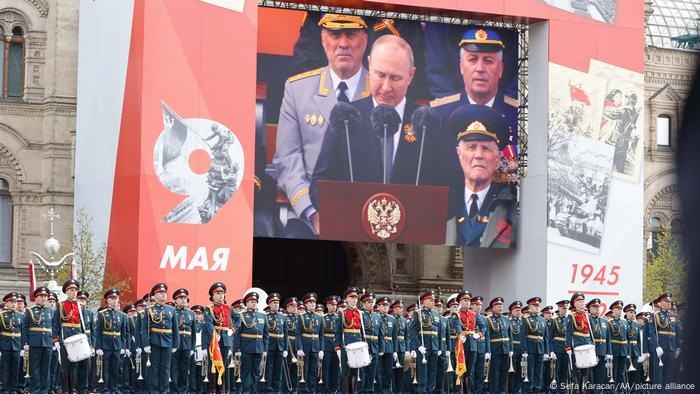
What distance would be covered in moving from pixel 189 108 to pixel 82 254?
12.2ft

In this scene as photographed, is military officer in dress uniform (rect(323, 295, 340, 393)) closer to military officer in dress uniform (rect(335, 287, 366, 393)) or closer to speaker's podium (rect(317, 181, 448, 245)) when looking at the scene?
military officer in dress uniform (rect(335, 287, 366, 393))

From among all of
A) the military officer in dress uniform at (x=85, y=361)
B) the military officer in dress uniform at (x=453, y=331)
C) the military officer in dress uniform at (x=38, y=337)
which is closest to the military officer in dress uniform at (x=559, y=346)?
the military officer in dress uniform at (x=453, y=331)

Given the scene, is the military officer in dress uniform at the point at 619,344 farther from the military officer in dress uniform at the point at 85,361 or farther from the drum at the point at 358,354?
the military officer in dress uniform at the point at 85,361

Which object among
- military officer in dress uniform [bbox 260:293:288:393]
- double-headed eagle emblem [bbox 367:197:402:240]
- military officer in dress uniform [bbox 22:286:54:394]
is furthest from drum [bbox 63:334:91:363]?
double-headed eagle emblem [bbox 367:197:402:240]

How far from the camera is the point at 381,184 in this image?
27531mm

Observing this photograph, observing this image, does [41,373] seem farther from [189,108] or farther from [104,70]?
[104,70]

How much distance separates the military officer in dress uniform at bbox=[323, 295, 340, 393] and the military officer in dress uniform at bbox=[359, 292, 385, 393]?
0.45m

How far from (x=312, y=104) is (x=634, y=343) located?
9029mm

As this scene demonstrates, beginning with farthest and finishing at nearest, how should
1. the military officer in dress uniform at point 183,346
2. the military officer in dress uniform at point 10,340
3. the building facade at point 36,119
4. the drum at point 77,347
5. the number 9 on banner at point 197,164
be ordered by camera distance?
the building facade at point 36,119 < the number 9 on banner at point 197,164 < the military officer in dress uniform at point 183,346 < the military officer in dress uniform at point 10,340 < the drum at point 77,347

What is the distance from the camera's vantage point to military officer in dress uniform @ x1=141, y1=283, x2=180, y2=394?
1866 cm

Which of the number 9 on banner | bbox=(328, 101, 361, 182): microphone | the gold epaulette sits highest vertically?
the gold epaulette

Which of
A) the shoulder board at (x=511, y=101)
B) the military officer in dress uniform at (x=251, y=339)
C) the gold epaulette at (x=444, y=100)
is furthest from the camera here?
the shoulder board at (x=511, y=101)

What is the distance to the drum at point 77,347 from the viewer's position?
56.6 ft

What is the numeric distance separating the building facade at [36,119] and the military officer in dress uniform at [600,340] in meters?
14.1
